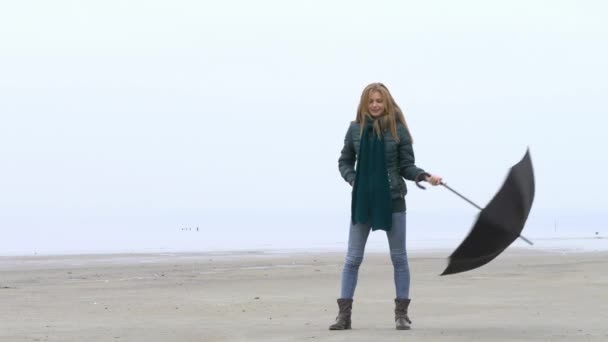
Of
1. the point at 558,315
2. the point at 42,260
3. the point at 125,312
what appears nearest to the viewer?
the point at 558,315

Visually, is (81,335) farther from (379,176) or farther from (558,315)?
(558,315)

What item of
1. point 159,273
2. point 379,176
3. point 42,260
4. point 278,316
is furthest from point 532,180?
point 42,260

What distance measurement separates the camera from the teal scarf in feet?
25.9

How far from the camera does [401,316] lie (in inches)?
310

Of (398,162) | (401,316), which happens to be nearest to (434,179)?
(398,162)

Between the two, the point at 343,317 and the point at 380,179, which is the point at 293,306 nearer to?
the point at 343,317

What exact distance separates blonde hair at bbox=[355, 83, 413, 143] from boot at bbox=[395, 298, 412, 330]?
1186 millimetres

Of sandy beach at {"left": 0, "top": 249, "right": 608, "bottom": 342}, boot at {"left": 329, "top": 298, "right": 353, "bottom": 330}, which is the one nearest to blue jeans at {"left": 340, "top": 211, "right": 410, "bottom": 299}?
boot at {"left": 329, "top": 298, "right": 353, "bottom": 330}

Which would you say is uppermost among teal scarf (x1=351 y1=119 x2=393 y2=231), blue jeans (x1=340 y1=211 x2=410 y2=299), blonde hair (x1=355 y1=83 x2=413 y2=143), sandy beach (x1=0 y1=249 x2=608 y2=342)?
blonde hair (x1=355 y1=83 x2=413 y2=143)

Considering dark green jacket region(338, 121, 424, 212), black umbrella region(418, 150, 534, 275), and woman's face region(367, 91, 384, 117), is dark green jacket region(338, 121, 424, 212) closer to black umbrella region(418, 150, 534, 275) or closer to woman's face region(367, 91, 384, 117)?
woman's face region(367, 91, 384, 117)

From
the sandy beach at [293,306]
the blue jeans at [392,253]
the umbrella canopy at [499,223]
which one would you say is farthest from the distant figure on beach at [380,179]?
the umbrella canopy at [499,223]

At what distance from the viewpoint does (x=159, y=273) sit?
17594mm

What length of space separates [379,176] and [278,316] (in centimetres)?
184

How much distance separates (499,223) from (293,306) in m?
3.11
